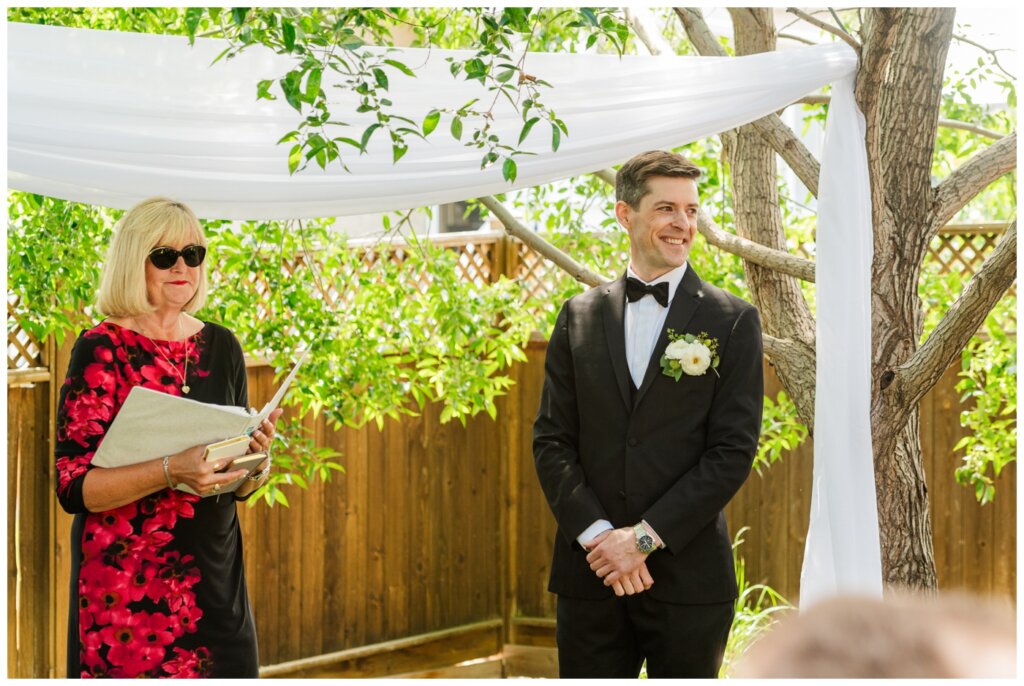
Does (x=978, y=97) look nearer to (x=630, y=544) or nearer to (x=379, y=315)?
(x=379, y=315)

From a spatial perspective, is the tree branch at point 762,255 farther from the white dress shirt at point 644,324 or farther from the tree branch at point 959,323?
the white dress shirt at point 644,324

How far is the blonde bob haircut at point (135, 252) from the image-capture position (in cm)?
236

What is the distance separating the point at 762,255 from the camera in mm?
3277

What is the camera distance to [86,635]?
2.32 meters

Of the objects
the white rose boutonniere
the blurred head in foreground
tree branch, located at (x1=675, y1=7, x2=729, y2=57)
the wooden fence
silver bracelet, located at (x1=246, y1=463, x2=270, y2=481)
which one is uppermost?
tree branch, located at (x1=675, y1=7, x2=729, y2=57)

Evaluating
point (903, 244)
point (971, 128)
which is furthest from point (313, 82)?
point (971, 128)

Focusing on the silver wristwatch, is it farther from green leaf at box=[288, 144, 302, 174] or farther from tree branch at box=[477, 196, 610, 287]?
tree branch at box=[477, 196, 610, 287]

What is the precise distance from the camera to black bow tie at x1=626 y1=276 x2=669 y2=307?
2525 millimetres

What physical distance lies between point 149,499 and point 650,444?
106cm

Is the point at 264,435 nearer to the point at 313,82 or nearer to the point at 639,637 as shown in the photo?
the point at 313,82

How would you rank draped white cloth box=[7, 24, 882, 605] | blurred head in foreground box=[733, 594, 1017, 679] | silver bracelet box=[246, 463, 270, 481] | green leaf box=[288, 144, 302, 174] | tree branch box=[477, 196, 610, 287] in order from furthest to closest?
tree branch box=[477, 196, 610, 287] < draped white cloth box=[7, 24, 882, 605] < silver bracelet box=[246, 463, 270, 481] < green leaf box=[288, 144, 302, 174] < blurred head in foreground box=[733, 594, 1017, 679]

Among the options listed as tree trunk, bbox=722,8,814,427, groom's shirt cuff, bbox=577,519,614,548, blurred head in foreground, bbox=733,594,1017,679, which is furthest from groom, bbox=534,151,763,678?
blurred head in foreground, bbox=733,594,1017,679

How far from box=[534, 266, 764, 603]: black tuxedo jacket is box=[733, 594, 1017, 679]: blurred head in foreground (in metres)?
1.68

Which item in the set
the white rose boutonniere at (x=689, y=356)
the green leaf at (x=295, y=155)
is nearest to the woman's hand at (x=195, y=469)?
the green leaf at (x=295, y=155)
